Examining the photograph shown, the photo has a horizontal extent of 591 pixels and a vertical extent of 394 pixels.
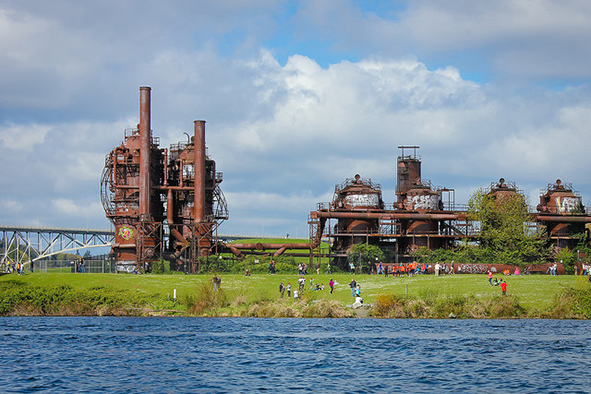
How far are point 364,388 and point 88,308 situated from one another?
37.8 m

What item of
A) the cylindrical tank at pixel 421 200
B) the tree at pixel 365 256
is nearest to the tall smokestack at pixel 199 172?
the tree at pixel 365 256

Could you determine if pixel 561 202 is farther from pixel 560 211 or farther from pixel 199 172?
pixel 199 172

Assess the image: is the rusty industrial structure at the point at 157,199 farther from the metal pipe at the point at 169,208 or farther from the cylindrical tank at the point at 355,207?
the cylindrical tank at the point at 355,207

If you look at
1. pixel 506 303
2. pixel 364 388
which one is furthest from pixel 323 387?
pixel 506 303

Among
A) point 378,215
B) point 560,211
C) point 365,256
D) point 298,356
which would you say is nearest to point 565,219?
point 560,211

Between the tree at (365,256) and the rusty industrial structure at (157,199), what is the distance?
1804 cm

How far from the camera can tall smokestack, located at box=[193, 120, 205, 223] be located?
9919 centimetres

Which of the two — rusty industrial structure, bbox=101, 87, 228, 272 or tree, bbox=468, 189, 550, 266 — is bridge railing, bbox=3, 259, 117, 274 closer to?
rusty industrial structure, bbox=101, 87, 228, 272

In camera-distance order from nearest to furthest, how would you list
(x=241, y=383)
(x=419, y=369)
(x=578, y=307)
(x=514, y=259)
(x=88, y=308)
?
(x=241, y=383) < (x=419, y=369) < (x=578, y=307) < (x=88, y=308) < (x=514, y=259)

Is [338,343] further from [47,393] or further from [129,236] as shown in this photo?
[129,236]

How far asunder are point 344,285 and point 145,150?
125 feet

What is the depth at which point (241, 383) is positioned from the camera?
3014 cm

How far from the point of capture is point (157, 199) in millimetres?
103500

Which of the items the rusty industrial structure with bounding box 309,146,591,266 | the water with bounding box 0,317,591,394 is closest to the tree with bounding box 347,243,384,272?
the rusty industrial structure with bounding box 309,146,591,266
